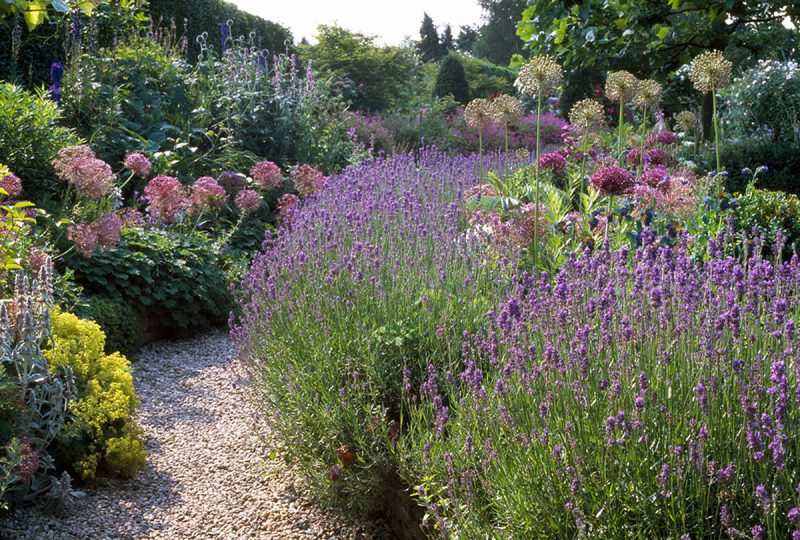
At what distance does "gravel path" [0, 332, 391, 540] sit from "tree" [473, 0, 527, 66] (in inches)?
1659

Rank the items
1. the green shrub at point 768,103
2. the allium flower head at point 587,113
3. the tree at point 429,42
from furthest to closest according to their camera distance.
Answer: the tree at point 429,42, the green shrub at point 768,103, the allium flower head at point 587,113

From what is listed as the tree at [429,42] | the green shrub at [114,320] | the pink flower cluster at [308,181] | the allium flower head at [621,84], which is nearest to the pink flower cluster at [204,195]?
the pink flower cluster at [308,181]

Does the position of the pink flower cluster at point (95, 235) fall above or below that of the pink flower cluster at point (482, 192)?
below

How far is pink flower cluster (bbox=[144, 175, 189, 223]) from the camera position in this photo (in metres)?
5.81

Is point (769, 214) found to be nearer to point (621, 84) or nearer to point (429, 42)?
point (621, 84)

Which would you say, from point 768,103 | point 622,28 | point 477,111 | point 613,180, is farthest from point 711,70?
point 768,103

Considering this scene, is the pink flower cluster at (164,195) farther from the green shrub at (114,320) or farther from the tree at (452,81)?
the tree at (452,81)

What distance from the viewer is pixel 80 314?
4.48m

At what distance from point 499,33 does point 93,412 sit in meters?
44.4

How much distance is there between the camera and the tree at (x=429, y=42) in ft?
131

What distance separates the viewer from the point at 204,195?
625 cm

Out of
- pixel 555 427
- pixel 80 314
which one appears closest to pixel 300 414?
pixel 555 427

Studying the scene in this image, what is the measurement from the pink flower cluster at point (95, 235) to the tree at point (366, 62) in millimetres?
12286

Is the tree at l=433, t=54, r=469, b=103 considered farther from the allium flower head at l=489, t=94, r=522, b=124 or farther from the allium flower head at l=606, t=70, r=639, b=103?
the allium flower head at l=489, t=94, r=522, b=124
